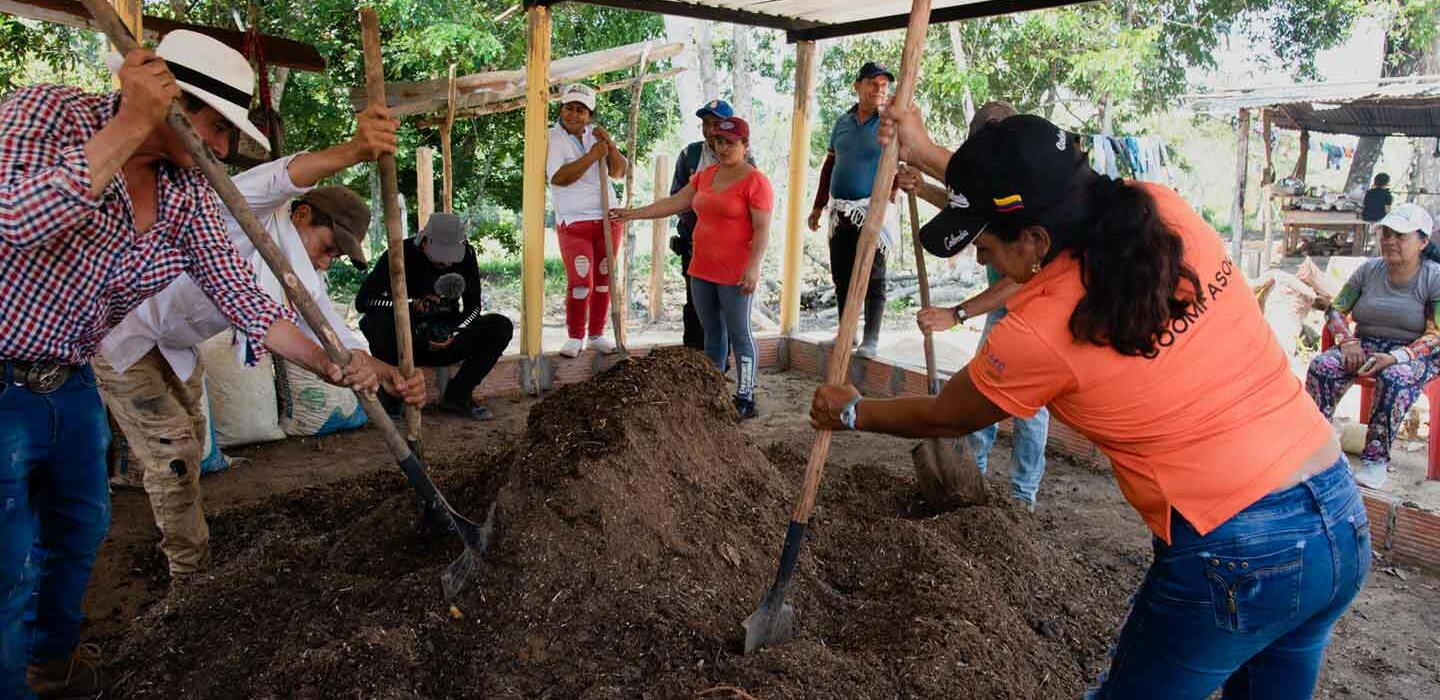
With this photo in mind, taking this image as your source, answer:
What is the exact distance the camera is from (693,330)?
6.34 metres

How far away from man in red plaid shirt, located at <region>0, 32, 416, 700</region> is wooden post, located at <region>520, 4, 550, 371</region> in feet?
10.8

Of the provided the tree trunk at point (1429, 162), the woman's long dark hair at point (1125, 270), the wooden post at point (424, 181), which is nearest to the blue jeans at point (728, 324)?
the woman's long dark hair at point (1125, 270)

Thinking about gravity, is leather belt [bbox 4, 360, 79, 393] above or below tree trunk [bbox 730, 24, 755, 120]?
below

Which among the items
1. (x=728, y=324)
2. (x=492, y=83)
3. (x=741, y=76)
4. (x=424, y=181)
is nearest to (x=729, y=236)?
(x=728, y=324)

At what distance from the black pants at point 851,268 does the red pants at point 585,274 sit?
1466 millimetres

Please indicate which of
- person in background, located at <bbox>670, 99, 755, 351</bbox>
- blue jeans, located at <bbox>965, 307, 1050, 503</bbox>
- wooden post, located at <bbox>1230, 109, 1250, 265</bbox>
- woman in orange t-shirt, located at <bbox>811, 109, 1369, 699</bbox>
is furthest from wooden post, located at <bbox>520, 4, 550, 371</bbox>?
wooden post, located at <bbox>1230, 109, 1250, 265</bbox>

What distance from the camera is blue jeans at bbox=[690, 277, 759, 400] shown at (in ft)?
16.6

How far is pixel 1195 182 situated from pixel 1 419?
27.6 metres

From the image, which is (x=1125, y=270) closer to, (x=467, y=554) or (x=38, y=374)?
(x=467, y=554)

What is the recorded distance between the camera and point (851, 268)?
5.72 metres

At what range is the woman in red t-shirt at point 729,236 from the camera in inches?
190

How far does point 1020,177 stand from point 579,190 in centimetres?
459

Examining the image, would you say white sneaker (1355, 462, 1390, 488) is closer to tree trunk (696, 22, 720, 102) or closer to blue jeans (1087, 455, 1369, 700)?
blue jeans (1087, 455, 1369, 700)

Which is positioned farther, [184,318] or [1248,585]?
[184,318]
